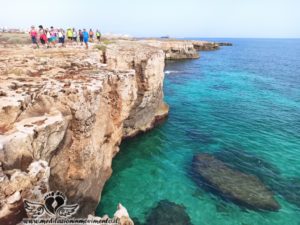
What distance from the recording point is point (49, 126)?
10297 mm

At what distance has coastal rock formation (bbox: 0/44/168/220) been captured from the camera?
9833mm

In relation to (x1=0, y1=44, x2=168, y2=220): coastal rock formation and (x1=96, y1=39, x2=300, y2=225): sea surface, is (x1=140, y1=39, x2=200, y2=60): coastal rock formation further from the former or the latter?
(x1=0, y1=44, x2=168, y2=220): coastal rock formation

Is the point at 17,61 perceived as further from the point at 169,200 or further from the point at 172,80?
the point at 172,80

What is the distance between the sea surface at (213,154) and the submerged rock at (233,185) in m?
0.58

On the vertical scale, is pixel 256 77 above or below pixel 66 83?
below

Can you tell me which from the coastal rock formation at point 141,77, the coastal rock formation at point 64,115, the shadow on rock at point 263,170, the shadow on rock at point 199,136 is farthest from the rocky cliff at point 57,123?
the shadow on rock at point 263,170

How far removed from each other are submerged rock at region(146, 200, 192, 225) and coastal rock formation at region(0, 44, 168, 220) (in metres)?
4.09

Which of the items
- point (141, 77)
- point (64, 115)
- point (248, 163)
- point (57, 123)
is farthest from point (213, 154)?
point (57, 123)

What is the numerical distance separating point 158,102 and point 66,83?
18.6 metres

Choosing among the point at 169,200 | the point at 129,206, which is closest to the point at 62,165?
the point at 129,206

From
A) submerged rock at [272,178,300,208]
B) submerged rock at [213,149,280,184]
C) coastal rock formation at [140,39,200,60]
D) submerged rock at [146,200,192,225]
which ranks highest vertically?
coastal rock formation at [140,39,200,60]

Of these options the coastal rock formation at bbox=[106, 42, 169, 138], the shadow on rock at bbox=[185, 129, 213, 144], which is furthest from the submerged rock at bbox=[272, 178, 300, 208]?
the coastal rock formation at bbox=[106, 42, 169, 138]

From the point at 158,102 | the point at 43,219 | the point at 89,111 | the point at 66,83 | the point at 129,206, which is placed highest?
the point at 66,83

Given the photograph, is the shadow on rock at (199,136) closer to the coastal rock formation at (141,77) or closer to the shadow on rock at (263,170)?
the shadow on rock at (263,170)
